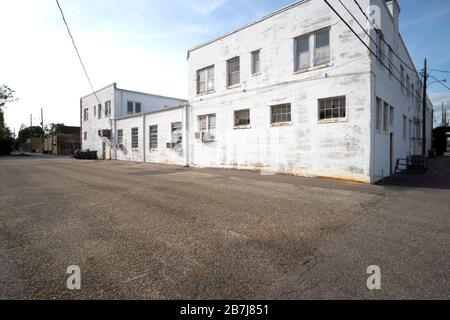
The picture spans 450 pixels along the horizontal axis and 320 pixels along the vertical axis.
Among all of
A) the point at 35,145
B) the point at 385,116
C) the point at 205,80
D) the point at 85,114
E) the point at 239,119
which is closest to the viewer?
the point at 385,116

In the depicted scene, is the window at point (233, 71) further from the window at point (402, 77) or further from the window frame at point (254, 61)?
the window at point (402, 77)

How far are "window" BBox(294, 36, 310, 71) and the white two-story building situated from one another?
0.05 m

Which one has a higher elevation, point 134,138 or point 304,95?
point 304,95

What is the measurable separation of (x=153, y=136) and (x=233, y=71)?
9.91 metres

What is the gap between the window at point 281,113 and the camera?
44.4 feet

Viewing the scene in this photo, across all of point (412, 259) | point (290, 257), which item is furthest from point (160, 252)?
point (412, 259)

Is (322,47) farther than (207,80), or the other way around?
(207,80)

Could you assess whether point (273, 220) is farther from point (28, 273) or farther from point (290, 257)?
point (28, 273)

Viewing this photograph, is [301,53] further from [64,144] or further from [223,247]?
[64,144]

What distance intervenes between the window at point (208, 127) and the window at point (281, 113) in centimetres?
453

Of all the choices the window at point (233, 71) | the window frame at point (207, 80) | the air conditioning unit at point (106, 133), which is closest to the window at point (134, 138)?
the air conditioning unit at point (106, 133)

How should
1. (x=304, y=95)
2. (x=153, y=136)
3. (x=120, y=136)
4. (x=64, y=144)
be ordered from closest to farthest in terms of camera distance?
(x=304, y=95), (x=153, y=136), (x=120, y=136), (x=64, y=144)

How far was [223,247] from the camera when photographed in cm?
392

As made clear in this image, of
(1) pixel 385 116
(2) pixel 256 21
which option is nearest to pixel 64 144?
(2) pixel 256 21
